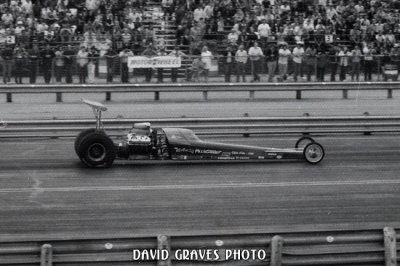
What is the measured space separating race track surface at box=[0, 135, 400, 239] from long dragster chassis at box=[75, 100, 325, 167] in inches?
9.0

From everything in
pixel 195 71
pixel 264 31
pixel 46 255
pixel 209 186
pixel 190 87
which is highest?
pixel 264 31

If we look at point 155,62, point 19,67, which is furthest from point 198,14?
point 19,67

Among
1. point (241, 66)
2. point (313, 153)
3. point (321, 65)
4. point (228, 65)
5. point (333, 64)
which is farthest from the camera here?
point (333, 64)

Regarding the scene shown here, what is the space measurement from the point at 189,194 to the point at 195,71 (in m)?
11.8

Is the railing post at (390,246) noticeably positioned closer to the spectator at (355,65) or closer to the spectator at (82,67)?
the spectator at (82,67)

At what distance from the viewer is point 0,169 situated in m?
16.1

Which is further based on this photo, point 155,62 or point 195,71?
point 155,62

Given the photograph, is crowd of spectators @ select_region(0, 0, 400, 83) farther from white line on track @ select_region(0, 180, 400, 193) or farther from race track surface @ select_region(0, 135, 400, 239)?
white line on track @ select_region(0, 180, 400, 193)

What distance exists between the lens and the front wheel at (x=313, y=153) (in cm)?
1661

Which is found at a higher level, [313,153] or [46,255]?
[46,255]

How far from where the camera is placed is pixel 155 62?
26.0m

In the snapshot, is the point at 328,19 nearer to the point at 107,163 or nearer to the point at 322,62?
the point at 322,62

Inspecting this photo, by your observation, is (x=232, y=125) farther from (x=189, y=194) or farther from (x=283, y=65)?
(x=283, y=65)

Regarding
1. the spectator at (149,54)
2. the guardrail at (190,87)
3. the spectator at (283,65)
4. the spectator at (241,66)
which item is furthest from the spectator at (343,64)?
the spectator at (149,54)
